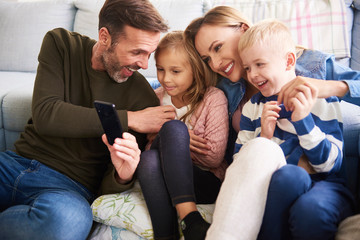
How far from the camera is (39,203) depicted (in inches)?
39.6

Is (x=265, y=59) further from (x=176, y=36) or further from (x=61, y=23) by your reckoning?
(x=61, y=23)

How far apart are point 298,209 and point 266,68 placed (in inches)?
17.7

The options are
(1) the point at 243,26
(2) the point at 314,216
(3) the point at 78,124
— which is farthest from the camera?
(1) the point at 243,26

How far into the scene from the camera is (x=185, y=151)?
3.40 feet

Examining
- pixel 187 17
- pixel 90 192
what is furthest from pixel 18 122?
pixel 187 17

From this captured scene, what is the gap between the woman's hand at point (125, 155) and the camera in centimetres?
93

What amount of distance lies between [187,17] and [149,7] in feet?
2.72

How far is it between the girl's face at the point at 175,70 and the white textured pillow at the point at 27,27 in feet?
4.20

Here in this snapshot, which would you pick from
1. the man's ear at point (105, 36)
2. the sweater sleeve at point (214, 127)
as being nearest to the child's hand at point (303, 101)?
the sweater sleeve at point (214, 127)

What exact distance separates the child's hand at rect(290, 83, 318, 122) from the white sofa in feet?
1.20

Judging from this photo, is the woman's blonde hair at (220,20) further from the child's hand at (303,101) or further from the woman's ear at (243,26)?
the child's hand at (303,101)

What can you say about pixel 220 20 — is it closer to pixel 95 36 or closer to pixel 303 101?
pixel 303 101

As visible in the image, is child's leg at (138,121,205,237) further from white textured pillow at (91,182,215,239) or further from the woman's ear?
the woman's ear

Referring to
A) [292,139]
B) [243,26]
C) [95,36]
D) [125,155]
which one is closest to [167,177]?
[125,155]
